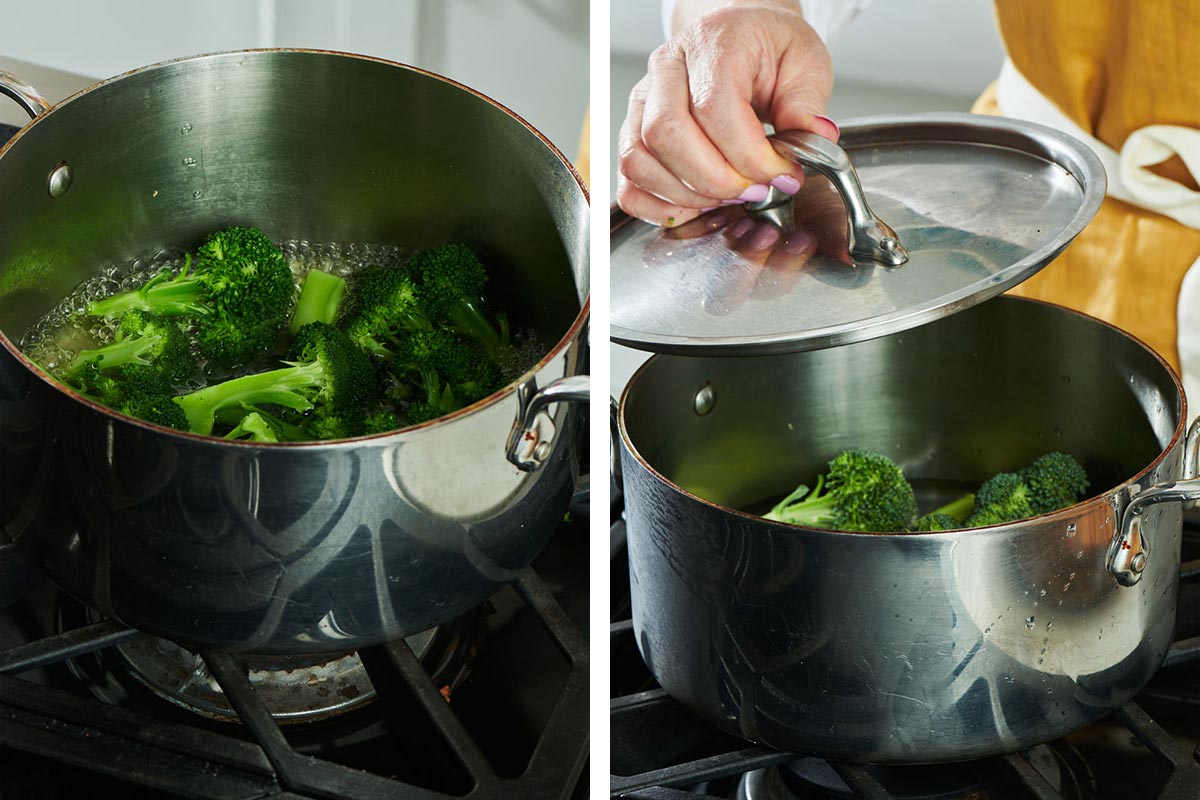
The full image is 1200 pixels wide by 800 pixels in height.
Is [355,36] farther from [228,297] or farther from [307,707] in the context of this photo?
[307,707]

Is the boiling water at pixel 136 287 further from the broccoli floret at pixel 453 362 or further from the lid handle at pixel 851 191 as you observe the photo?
the lid handle at pixel 851 191

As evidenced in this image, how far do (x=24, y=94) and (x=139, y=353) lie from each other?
110 millimetres

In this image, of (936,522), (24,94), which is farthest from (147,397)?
(936,522)

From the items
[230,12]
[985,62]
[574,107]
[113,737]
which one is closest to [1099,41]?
[985,62]

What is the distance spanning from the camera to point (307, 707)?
43 centimetres

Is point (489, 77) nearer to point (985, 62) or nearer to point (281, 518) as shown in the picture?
point (281, 518)

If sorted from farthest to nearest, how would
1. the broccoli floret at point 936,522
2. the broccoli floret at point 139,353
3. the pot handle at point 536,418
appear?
the broccoli floret at point 936,522 → the broccoli floret at point 139,353 → the pot handle at point 536,418

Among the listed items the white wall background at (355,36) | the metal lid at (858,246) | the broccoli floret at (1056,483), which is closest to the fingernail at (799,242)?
the metal lid at (858,246)

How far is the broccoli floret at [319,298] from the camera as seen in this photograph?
18.5 inches

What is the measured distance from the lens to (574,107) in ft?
1.60

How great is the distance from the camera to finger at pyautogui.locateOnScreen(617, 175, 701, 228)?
456 millimetres

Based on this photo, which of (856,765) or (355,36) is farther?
(355,36)

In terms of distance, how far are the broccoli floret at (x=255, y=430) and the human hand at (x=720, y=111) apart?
0.16 meters

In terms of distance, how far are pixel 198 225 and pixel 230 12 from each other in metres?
0.11
